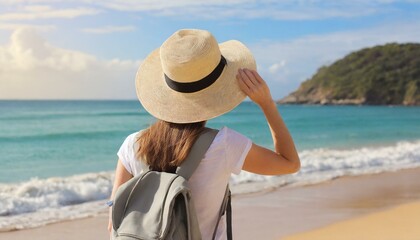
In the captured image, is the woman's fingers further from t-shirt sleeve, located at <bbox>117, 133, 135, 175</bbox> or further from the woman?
t-shirt sleeve, located at <bbox>117, 133, 135, 175</bbox>

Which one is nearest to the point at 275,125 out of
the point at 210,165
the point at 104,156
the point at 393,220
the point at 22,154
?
the point at 210,165

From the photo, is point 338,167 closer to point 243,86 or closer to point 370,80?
point 243,86

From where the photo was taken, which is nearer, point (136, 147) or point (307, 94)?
point (136, 147)

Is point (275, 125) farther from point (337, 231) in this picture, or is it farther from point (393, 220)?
point (393, 220)

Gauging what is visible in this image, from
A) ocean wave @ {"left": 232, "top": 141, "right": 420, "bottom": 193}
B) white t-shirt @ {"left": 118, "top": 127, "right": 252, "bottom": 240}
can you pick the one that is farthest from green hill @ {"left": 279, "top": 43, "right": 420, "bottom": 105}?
white t-shirt @ {"left": 118, "top": 127, "right": 252, "bottom": 240}

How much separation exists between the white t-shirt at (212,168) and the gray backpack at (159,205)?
38mm

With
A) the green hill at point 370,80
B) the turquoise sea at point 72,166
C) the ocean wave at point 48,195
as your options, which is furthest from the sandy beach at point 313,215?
the green hill at point 370,80

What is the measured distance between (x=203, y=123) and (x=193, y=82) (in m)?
0.13

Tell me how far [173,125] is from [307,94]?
306 feet

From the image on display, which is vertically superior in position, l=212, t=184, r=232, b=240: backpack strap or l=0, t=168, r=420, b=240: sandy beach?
l=212, t=184, r=232, b=240: backpack strap

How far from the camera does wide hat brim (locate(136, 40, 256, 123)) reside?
1.94 metres

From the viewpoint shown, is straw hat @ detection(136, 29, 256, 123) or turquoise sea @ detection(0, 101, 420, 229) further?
turquoise sea @ detection(0, 101, 420, 229)

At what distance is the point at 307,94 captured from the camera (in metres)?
94.1

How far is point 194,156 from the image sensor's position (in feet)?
6.24
